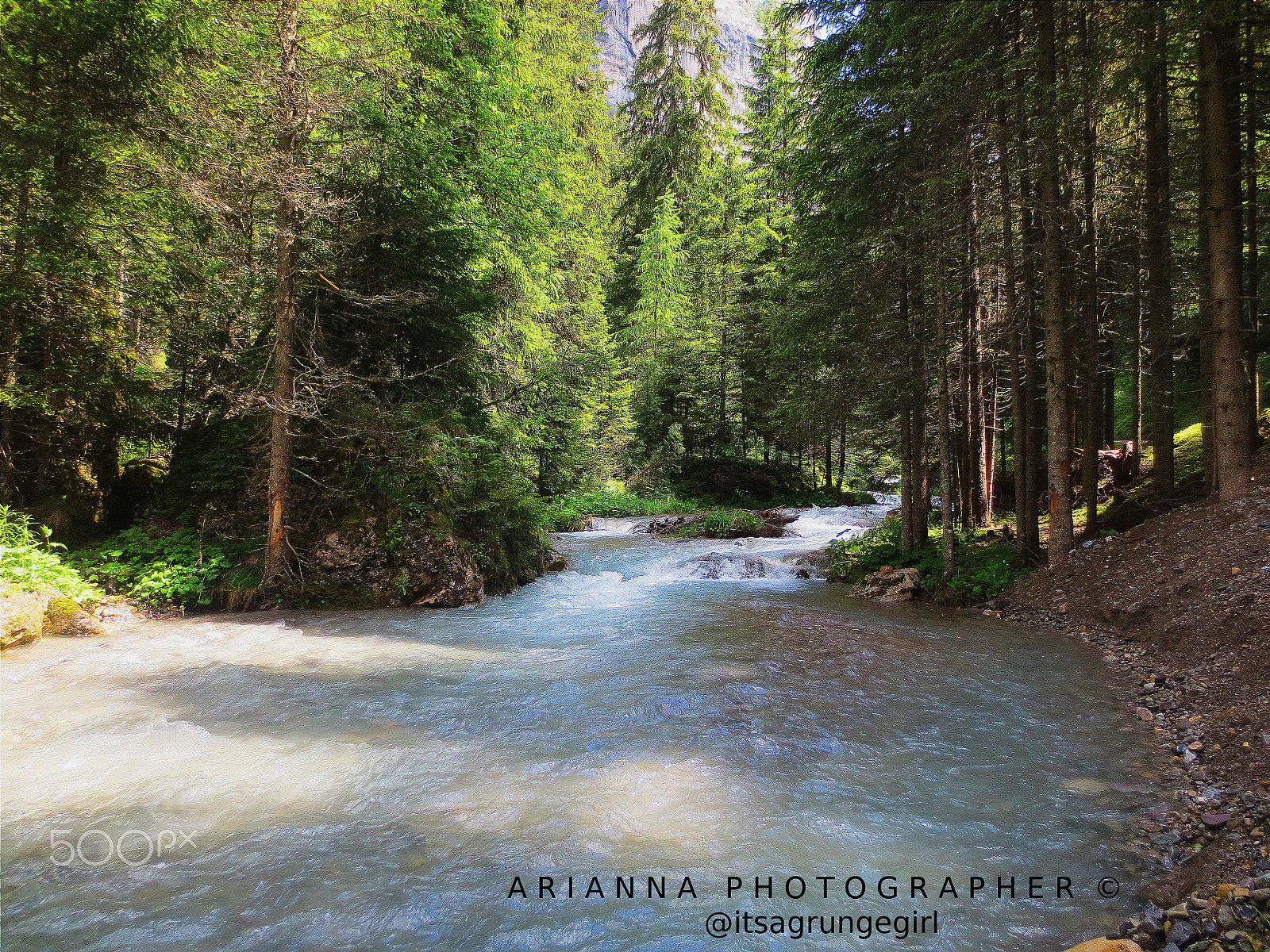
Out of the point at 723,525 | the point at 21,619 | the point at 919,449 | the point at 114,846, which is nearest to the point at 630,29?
the point at 723,525

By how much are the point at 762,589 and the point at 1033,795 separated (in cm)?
767

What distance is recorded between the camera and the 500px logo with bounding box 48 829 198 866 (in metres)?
3.09

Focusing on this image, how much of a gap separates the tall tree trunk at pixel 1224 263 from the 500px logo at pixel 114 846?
11.3 metres

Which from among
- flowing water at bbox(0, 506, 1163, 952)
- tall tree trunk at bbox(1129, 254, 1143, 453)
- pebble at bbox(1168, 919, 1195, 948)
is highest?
tall tree trunk at bbox(1129, 254, 1143, 453)

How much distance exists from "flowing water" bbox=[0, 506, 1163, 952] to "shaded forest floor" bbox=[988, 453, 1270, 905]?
0.29 metres

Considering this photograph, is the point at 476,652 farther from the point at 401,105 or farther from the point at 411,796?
the point at 401,105

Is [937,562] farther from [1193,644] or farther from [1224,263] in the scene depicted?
[1224,263]

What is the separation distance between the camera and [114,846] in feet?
10.5

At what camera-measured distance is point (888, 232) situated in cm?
984

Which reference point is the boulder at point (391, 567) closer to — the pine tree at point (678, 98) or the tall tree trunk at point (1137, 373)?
the tall tree trunk at point (1137, 373)

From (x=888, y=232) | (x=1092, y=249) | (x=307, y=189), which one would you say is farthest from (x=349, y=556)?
(x=1092, y=249)

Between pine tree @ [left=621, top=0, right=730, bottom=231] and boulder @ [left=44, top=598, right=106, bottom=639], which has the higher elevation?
pine tree @ [left=621, top=0, right=730, bottom=231]

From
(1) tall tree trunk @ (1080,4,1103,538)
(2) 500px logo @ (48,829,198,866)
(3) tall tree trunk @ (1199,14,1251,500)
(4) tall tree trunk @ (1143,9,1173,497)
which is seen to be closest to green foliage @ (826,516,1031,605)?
(1) tall tree trunk @ (1080,4,1103,538)

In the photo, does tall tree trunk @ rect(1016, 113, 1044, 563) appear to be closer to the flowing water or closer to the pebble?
the flowing water
